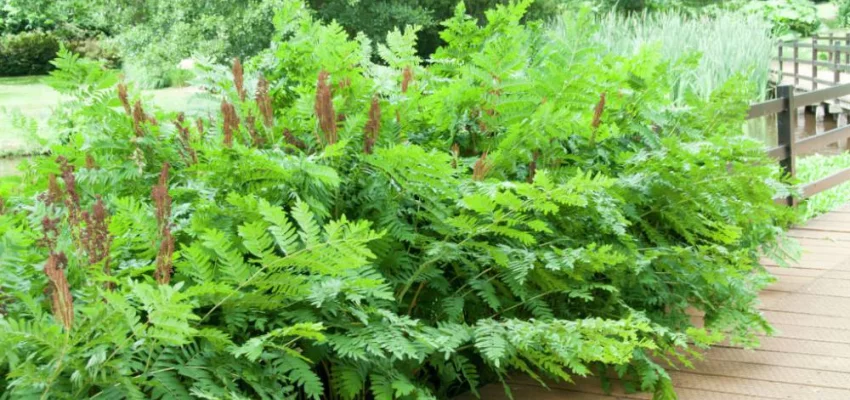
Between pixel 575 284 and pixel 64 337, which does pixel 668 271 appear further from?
pixel 64 337

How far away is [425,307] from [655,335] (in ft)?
3.33

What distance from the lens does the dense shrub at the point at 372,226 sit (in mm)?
2016

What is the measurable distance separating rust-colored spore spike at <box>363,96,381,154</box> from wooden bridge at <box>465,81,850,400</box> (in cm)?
110

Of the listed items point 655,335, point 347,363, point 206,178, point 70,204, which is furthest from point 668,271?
point 70,204

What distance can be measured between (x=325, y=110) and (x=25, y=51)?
23.5m

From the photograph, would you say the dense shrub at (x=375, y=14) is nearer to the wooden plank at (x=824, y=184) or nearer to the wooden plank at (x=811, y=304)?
the wooden plank at (x=824, y=184)

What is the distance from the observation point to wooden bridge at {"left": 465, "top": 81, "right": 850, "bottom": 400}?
3373 mm

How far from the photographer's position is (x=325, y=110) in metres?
2.51

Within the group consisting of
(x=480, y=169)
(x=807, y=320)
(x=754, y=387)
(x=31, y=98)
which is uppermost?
(x=480, y=169)

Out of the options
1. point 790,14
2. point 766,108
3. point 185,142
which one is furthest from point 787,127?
point 790,14

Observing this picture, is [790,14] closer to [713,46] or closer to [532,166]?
[713,46]

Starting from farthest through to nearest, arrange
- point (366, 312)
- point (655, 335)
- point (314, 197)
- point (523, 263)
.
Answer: point (655, 335) → point (523, 263) → point (314, 197) → point (366, 312)

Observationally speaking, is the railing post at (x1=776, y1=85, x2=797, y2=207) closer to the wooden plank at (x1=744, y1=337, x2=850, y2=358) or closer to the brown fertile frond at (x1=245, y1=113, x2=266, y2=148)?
the wooden plank at (x1=744, y1=337, x2=850, y2=358)

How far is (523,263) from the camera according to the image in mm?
2760
